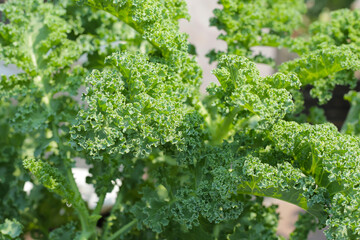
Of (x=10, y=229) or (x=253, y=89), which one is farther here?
(x=10, y=229)

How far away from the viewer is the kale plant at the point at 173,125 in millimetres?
1741

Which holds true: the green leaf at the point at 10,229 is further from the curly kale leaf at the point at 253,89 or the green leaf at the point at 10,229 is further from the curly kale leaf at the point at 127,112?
the curly kale leaf at the point at 253,89

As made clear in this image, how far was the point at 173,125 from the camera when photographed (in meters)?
1.81

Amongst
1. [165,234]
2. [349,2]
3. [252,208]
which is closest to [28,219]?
[165,234]

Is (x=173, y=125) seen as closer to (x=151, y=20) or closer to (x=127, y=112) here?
(x=127, y=112)

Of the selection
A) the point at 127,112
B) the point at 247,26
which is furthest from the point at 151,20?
the point at 247,26

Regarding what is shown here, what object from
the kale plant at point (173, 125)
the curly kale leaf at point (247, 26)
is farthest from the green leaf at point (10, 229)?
the curly kale leaf at point (247, 26)

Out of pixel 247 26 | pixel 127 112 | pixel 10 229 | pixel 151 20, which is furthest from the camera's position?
pixel 247 26

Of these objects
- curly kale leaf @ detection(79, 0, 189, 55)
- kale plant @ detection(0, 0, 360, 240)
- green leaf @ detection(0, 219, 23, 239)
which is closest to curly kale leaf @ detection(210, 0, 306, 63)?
kale plant @ detection(0, 0, 360, 240)

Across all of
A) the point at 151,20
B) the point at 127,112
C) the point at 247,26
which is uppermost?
the point at 247,26

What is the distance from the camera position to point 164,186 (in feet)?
7.02

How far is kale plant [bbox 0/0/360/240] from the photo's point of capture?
5.71ft

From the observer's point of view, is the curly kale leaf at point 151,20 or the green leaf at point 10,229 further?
the green leaf at point 10,229

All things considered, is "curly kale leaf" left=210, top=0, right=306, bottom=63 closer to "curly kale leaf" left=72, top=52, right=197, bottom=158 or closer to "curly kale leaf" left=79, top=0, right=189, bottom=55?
"curly kale leaf" left=79, top=0, right=189, bottom=55
